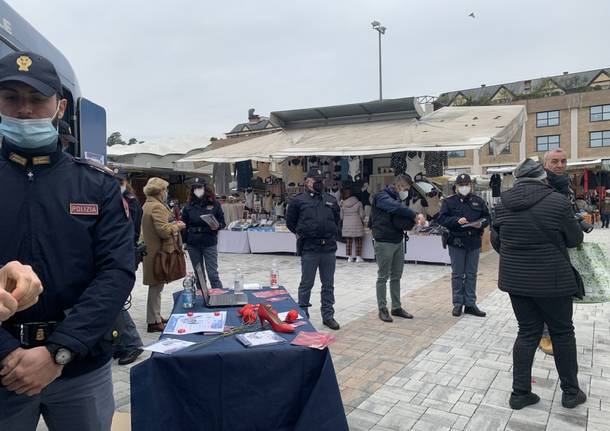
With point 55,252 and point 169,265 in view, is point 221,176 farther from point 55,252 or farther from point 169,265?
point 55,252

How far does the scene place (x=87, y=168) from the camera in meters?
1.79

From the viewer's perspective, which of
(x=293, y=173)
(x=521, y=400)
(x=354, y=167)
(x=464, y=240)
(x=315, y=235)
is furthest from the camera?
(x=293, y=173)

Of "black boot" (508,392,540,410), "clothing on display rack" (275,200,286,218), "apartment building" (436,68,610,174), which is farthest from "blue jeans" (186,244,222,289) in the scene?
"apartment building" (436,68,610,174)

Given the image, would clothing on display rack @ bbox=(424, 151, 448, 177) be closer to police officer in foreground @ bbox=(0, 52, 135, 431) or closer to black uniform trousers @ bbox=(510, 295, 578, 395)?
black uniform trousers @ bbox=(510, 295, 578, 395)

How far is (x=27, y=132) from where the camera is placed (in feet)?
5.42

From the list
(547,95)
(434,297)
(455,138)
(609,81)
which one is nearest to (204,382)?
(434,297)

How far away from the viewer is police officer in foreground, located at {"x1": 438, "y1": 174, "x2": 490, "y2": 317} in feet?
19.3

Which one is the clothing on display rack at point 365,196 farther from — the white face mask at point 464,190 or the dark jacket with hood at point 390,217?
the dark jacket with hood at point 390,217

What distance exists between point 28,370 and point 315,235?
4041 mm

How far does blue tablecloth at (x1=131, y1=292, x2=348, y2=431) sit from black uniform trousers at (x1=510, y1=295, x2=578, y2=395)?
174cm

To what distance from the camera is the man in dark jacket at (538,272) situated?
329cm

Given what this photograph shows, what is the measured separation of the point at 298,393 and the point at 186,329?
32.6 inches

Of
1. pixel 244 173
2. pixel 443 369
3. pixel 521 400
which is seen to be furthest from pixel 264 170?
pixel 521 400

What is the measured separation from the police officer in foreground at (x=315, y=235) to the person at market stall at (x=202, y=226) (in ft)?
4.31
